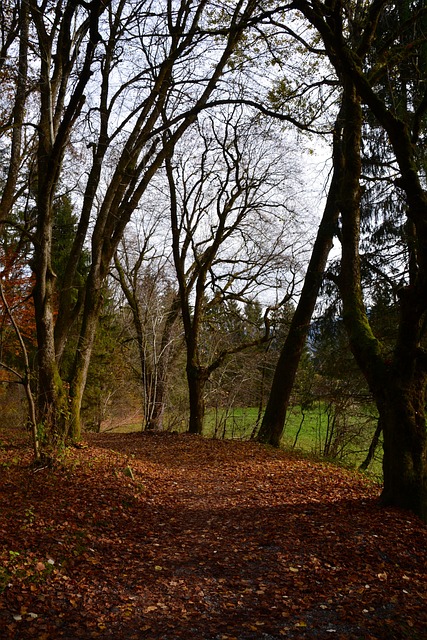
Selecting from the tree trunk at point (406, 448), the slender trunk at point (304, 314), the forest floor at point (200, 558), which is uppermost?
the slender trunk at point (304, 314)

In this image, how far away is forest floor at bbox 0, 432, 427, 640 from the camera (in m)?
3.31

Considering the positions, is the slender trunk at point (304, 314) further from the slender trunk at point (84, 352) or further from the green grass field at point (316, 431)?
the slender trunk at point (84, 352)

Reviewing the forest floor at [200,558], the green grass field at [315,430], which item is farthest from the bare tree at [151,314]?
the forest floor at [200,558]

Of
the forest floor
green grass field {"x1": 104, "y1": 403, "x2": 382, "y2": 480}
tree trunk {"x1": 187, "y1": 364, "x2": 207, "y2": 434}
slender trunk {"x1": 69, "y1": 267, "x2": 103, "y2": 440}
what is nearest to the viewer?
the forest floor

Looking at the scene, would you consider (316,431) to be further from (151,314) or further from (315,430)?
(151,314)

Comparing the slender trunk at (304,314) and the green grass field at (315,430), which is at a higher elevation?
the slender trunk at (304,314)

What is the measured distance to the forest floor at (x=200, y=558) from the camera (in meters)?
3.31

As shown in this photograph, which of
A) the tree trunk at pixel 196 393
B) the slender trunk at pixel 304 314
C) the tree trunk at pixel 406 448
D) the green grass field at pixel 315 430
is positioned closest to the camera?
the tree trunk at pixel 406 448

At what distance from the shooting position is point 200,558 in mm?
4625

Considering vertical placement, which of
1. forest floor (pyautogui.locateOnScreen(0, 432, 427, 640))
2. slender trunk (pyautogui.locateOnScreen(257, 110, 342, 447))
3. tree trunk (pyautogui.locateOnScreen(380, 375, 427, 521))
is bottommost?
forest floor (pyautogui.locateOnScreen(0, 432, 427, 640))

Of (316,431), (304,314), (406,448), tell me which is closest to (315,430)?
(316,431)

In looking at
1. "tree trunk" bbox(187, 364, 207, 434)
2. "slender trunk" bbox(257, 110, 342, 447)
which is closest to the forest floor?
"slender trunk" bbox(257, 110, 342, 447)

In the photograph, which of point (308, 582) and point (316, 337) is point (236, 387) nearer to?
point (316, 337)

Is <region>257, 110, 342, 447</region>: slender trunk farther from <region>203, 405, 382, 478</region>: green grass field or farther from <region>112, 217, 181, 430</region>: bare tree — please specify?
<region>112, 217, 181, 430</region>: bare tree
